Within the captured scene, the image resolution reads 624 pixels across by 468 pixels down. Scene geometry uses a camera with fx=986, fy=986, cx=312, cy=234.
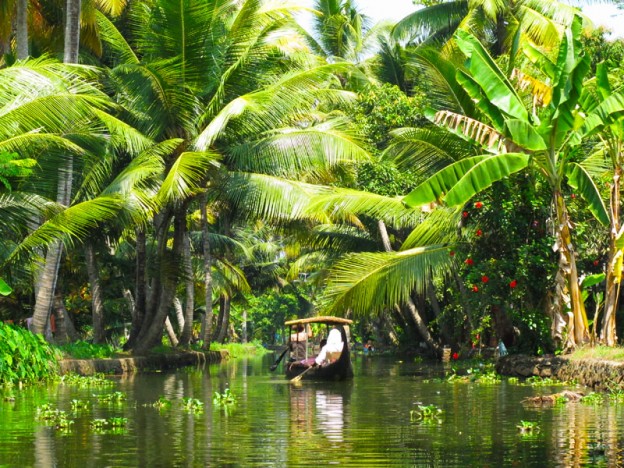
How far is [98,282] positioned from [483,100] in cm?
1353

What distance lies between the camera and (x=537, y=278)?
59.3ft

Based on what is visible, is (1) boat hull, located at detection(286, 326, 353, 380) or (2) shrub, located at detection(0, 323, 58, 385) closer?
(2) shrub, located at detection(0, 323, 58, 385)

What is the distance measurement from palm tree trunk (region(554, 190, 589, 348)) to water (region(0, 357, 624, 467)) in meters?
1.69

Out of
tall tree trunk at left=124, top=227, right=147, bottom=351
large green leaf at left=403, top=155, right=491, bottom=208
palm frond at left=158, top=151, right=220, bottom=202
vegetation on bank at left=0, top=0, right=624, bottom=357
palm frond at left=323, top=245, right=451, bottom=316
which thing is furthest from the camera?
tall tree trunk at left=124, top=227, right=147, bottom=351

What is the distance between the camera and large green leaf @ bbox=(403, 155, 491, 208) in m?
15.0

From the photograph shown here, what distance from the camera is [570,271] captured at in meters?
16.6

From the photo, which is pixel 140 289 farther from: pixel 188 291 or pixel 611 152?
pixel 611 152

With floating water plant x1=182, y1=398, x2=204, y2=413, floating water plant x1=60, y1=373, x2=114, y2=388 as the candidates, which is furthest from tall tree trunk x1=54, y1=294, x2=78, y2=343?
floating water plant x1=182, y1=398, x2=204, y2=413

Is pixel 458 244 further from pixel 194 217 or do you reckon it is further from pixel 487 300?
pixel 194 217

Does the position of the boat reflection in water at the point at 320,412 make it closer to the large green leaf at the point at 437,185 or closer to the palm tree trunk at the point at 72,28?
the large green leaf at the point at 437,185

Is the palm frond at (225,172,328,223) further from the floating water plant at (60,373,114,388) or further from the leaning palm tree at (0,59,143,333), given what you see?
the floating water plant at (60,373,114,388)

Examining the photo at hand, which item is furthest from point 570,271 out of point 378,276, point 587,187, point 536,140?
point 378,276

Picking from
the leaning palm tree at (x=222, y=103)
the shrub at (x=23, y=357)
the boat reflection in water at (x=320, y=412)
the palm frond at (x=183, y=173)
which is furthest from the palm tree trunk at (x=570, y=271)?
the shrub at (x=23, y=357)

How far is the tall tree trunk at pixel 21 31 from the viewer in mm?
19516
